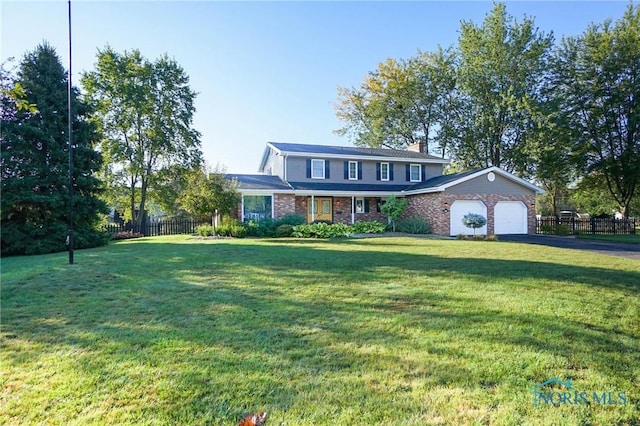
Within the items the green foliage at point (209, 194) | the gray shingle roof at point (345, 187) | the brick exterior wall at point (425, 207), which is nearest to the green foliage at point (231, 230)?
the green foliage at point (209, 194)

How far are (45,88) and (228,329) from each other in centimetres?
A: 1514

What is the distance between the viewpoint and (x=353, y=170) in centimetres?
2352

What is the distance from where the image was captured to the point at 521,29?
93.8 feet

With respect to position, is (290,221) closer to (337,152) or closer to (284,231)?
(284,231)

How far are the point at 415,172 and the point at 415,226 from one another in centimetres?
657

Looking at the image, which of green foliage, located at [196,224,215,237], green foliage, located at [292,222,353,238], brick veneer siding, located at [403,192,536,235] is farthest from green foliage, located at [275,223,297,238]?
brick veneer siding, located at [403,192,536,235]

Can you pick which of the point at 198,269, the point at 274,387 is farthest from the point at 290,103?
the point at 274,387

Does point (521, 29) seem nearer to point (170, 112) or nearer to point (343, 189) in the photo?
point (343, 189)

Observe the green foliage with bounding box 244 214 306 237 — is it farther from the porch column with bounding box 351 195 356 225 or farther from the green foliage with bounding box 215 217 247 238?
the porch column with bounding box 351 195 356 225

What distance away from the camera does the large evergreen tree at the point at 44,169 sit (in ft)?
40.5

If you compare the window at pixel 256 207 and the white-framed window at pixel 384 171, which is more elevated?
→ the white-framed window at pixel 384 171

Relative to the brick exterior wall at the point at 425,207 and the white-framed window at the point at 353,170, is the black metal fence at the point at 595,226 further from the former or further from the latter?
the white-framed window at the point at 353,170

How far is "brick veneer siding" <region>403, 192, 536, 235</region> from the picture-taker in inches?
767

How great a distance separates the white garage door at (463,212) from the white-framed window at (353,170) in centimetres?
680
